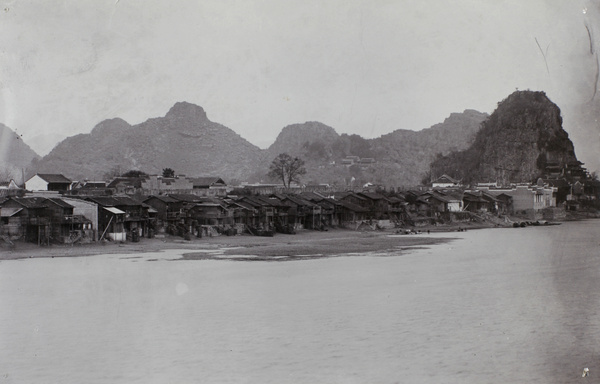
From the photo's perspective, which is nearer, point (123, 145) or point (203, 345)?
point (203, 345)

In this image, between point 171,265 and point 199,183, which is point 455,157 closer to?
point 199,183

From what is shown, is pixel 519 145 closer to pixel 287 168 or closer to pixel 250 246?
pixel 287 168

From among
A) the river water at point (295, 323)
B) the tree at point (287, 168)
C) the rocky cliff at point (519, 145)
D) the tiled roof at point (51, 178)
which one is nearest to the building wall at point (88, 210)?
the river water at point (295, 323)

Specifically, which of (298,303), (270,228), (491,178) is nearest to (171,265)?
(298,303)

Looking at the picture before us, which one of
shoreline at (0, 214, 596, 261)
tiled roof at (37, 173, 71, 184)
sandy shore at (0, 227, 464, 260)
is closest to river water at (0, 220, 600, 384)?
shoreline at (0, 214, 596, 261)

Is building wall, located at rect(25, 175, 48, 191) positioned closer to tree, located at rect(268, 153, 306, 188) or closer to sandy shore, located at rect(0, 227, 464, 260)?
sandy shore, located at rect(0, 227, 464, 260)

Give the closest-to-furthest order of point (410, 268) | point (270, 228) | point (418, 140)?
point (410, 268) → point (270, 228) → point (418, 140)

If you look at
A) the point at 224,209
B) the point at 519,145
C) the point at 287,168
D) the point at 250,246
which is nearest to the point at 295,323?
the point at 250,246
